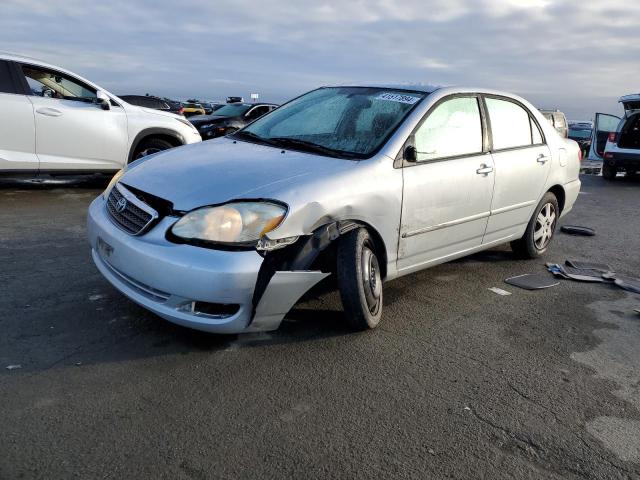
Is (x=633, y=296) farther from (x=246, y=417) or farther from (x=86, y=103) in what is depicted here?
(x=86, y=103)

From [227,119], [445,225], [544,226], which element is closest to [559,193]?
[544,226]

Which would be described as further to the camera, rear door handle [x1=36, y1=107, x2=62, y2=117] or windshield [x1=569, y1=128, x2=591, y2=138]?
windshield [x1=569, y1=128, x2=591, y2=138]

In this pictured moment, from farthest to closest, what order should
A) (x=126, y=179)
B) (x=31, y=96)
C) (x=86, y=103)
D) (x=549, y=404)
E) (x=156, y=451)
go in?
(x=86, y=103) < (x=31, y=96) < (x=126, y=179) < (x=549, y=404) < (x=156, y=451)

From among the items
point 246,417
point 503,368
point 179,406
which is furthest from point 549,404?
point 179,406

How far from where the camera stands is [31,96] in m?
6.81

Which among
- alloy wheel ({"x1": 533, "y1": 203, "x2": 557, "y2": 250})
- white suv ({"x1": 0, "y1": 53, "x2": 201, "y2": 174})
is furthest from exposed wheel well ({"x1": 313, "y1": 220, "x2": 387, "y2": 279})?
white suv ({"x1": 0, "y1": 53, "x2": 201, "y2": 174})

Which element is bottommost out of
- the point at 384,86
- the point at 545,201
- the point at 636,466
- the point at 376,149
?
the point at 636,466

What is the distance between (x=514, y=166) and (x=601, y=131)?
1156 cm

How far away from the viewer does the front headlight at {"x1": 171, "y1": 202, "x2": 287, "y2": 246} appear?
293 cm

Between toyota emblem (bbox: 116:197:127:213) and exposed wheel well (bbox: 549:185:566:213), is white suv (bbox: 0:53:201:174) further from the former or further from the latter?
exposed wheel well (bbox: 549:185:566:213)

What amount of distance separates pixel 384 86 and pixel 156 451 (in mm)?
3109

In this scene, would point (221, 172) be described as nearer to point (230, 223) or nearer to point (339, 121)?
point (230, 223)

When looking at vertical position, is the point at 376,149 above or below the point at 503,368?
above

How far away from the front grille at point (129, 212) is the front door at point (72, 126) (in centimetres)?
397
